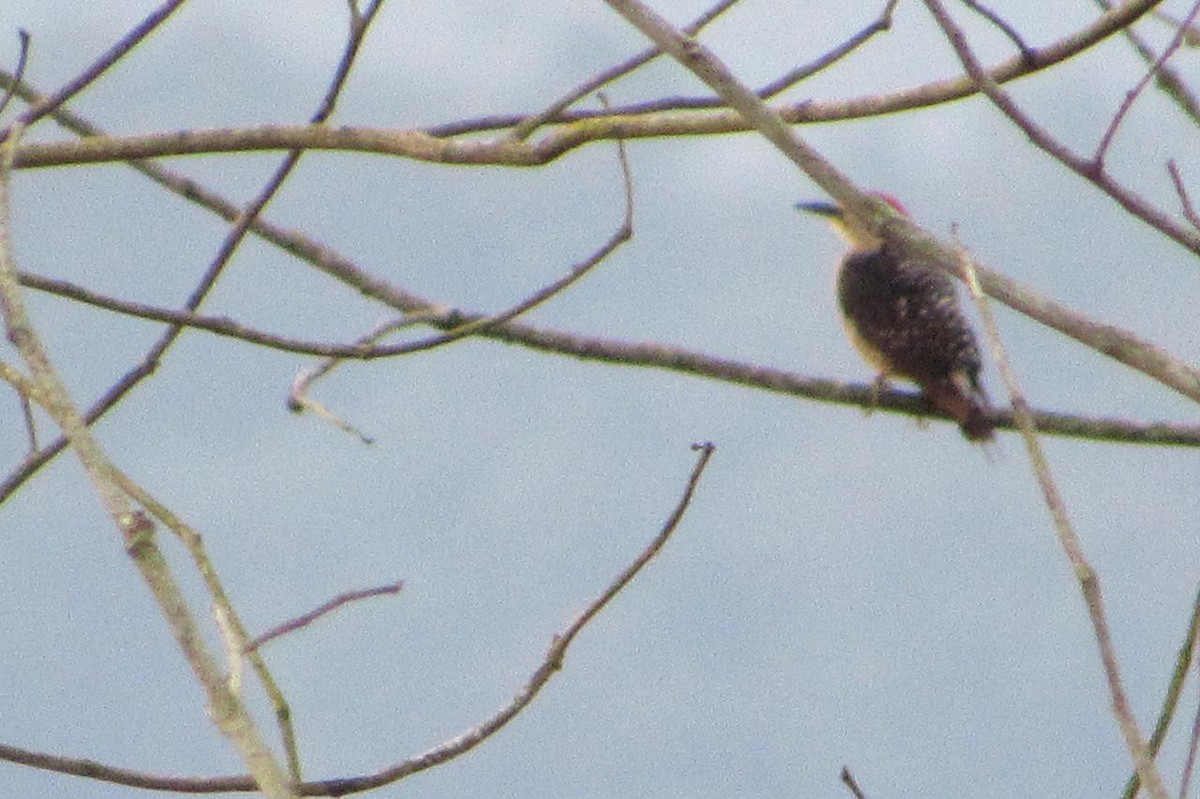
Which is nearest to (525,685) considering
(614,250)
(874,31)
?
(614,250)

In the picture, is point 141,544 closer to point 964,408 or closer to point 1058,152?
point 1058,152

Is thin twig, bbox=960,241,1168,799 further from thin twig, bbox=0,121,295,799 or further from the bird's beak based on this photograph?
the bird's beak

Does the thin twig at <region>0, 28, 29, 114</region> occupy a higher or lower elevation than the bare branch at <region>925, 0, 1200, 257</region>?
higher

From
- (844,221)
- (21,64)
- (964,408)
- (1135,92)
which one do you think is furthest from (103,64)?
(844,221)

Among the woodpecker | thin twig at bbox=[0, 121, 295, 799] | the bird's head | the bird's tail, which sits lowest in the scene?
thin twig at bbox=[0, 121, 295, 799]

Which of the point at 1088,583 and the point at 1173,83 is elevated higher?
the point at 1173,83

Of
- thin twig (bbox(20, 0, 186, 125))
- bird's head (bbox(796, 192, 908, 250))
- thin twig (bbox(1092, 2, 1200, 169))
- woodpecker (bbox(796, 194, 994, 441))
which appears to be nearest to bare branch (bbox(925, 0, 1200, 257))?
thin twig (bbox(1092, 2, 1200, 169))

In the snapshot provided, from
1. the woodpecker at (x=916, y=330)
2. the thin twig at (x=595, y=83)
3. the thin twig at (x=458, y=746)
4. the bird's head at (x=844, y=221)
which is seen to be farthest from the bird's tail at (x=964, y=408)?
the thin twig at (x=458, y=746)
